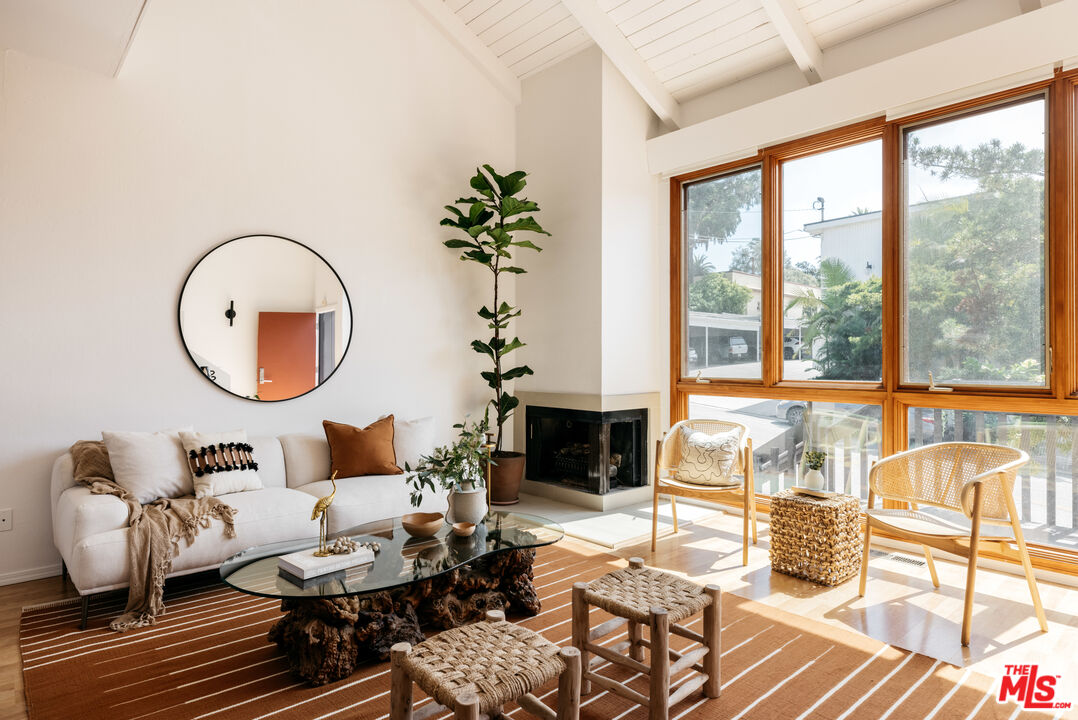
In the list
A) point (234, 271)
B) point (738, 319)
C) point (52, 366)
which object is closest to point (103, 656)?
point (52, 366)

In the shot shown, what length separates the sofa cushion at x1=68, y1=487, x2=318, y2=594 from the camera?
269 centimetres

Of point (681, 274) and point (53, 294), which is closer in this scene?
point (53, 294)

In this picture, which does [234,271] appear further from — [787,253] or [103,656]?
[787,253]

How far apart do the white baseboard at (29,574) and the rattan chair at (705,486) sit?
3369 millimetres

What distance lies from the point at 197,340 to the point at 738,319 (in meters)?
3.71

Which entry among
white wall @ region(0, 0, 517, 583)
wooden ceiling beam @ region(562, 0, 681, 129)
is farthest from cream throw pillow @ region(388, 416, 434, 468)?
wooden ceiling beam @ region(562, 0, 681, 129)

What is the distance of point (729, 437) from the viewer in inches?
151

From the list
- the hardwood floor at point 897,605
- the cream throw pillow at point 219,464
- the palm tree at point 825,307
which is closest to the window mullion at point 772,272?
the palm tree at point 825,307

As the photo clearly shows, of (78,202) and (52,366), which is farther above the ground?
(78,202)

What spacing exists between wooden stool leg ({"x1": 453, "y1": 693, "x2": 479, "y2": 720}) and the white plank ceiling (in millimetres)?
4194

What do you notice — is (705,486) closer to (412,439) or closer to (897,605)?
(897,605)

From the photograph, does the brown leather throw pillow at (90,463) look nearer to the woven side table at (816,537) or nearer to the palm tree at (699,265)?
the woven side table at (816,537)

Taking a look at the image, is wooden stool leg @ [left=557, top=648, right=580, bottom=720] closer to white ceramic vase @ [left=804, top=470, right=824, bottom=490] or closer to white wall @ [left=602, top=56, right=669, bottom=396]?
white ceramic vase @ [left=804, top=470, right=824, bottom=490]

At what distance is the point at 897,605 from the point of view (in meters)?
2.89
